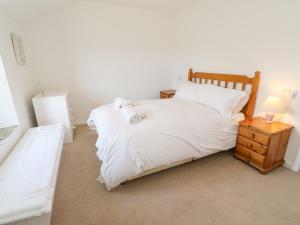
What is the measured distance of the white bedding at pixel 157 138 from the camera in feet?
5.65

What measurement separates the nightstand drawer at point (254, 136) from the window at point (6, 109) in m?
2.92

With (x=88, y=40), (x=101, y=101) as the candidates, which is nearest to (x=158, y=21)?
(x=88, y=40)

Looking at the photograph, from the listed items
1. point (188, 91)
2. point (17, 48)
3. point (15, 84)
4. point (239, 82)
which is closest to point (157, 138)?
point (188, 91)

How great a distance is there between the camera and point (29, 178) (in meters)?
1.35

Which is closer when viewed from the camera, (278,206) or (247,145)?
(278,206)

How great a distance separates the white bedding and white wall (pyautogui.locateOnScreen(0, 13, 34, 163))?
0.96m

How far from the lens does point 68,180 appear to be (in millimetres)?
1995

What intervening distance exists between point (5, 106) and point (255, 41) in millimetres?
3444

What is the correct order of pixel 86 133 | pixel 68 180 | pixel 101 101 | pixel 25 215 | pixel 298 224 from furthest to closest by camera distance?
pixel 101 101 < pixel 86 133 < pixel 68 180 < pixel 298 224 < pixel 25 215

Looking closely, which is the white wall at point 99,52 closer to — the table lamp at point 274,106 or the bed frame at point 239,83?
the bed frame at point 239,83

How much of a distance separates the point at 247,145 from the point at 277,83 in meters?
0.89

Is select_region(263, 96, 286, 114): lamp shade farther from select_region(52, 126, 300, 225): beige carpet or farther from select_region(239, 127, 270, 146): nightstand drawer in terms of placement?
select_region(52, 126, 300, 225): beige carpet

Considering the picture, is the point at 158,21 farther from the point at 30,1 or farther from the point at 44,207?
the point at 44,207

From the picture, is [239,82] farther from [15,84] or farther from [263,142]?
[15,84]
